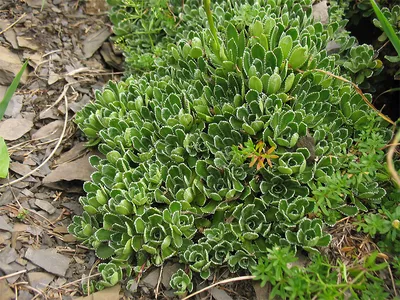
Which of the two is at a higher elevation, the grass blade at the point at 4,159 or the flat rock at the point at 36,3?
the flat rock at the point at 36,3

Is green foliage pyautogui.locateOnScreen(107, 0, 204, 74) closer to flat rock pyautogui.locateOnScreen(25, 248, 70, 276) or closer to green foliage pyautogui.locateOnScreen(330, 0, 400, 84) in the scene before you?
green foliage pyautogui.locateOnScreen(330, 0, 400, 84)

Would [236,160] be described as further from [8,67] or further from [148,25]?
[8,67]

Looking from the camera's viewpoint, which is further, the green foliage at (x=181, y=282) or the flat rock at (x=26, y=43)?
the flat rock at (x=26, y=43)

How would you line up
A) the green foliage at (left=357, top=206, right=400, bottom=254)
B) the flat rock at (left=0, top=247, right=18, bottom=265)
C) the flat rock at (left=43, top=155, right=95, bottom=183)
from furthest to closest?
1. the flat rock at (left=43, top=155, right=95, bottom=183)
2. the flat rock at (left=0, top=247, right=18, bottom=265)
3. the green foliage at (left=357, top=206, right=400, bottom=254)

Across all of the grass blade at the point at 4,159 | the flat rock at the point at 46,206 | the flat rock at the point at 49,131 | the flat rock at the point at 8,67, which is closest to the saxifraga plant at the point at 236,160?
the flat rock at the point at 46,206

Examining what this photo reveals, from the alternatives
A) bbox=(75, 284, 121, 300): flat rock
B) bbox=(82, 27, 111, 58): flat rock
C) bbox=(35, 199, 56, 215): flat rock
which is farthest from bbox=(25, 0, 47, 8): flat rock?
bbox=(75, 284, 121, 300): flat rock

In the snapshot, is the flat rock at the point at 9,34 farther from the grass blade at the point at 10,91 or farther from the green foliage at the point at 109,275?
the green foliage at the point at 109,275

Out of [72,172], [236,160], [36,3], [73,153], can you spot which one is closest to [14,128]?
[73,153]

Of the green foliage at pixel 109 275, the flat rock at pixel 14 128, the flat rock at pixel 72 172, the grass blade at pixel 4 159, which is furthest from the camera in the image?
the flat rock at pixel 14 128

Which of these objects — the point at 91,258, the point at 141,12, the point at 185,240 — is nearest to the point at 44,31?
the point at 141,12
